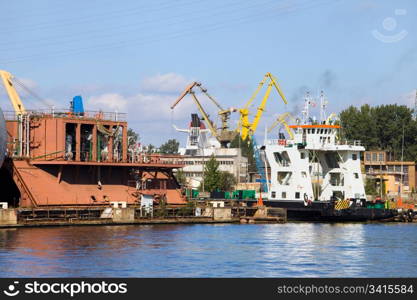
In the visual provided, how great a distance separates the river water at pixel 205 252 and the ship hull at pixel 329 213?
6.92m

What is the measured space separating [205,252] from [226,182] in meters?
81.9

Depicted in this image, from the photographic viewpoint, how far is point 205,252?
5262 cm

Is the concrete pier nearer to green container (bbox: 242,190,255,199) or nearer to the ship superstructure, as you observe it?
the ship superstructure

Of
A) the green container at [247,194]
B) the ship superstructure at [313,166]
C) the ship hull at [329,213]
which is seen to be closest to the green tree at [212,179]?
the green container at [247,194]

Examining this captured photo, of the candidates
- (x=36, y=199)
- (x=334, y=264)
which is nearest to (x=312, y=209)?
(x=36, y=199)

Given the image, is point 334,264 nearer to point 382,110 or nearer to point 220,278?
point 220,278

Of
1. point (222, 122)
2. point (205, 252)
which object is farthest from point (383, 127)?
point (205, 252)

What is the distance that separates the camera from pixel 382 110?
6186 inches

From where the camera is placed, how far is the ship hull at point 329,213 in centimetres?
7994

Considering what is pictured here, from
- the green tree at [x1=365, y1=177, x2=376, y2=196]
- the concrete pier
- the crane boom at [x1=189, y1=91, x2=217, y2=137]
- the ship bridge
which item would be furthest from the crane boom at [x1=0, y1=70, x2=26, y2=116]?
the crane boom at [x1=189, y1=91, x2=217, y2=137]

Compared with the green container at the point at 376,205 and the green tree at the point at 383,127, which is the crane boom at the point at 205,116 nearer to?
the green tree at the point at 383,127

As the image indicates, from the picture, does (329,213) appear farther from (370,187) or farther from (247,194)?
(370,187)

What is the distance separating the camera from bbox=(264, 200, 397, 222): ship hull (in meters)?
79.9

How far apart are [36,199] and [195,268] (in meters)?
28.9
